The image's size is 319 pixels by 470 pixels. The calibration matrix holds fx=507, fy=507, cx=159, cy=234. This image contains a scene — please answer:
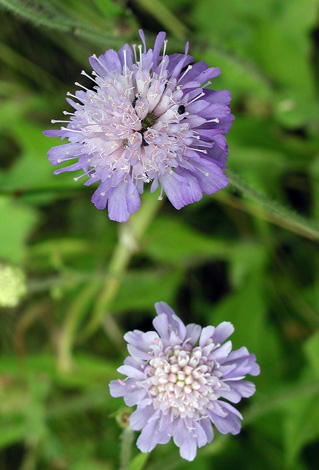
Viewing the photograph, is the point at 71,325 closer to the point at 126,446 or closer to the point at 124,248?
the point at 124,248

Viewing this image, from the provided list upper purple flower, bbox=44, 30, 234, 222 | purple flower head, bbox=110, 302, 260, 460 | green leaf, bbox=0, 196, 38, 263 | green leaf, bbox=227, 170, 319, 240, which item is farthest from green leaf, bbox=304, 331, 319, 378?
green leaf, bbox=0, 196, 38, 263

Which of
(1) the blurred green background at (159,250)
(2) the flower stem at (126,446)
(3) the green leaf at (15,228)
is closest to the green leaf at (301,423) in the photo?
(1) the blurred green background at (159,250)

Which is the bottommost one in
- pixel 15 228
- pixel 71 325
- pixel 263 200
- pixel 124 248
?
pixel 263 200

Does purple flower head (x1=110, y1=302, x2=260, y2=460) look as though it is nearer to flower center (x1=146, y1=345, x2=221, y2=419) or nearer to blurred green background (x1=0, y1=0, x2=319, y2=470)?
flower center (x1=146, y1=345, x2=221, y2=419)

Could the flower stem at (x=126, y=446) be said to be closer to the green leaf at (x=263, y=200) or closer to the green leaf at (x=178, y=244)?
the green leaf at (x=263, y=200)

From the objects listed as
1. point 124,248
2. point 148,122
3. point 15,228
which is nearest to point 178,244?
point 124,248

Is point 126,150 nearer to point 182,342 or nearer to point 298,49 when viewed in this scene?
point 182,342
